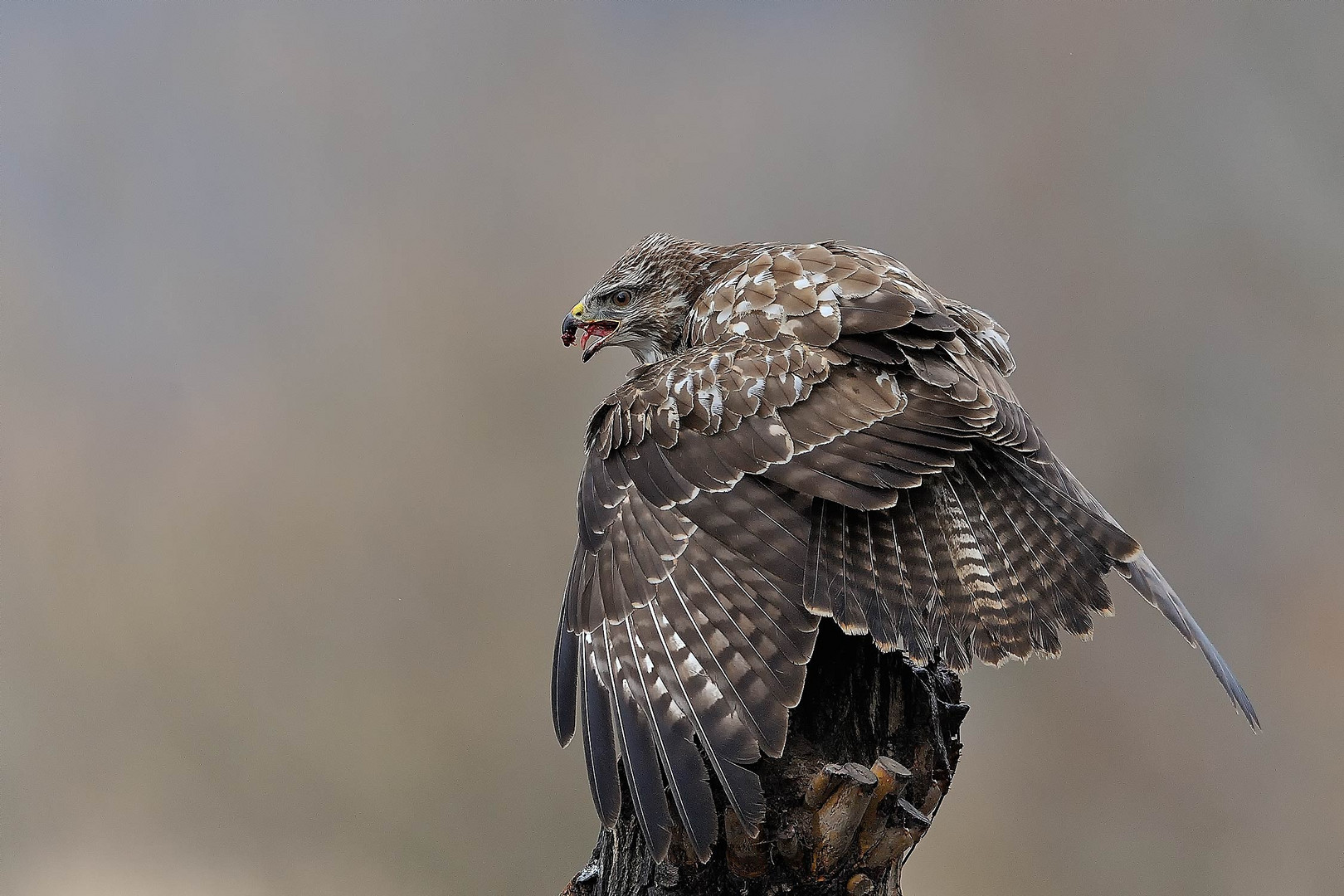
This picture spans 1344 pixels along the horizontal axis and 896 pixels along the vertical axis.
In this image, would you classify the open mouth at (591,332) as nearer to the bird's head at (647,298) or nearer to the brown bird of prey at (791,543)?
the bird's head at (647,298)

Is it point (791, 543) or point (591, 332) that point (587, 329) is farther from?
point (791, 543)

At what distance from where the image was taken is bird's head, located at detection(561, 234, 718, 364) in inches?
126

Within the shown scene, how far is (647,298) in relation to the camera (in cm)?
324

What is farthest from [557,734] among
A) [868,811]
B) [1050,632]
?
[1050,632]

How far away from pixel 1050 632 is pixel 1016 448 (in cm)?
39

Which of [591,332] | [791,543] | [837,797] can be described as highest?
[591,332]

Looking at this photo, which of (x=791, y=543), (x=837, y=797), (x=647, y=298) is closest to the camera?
(x=837, y=797)

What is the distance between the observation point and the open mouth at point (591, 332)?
10.7 feet

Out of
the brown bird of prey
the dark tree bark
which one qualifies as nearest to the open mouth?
the brown bird of prey

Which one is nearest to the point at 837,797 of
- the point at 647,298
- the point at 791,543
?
the point at 791,543

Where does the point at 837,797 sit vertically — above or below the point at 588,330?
below

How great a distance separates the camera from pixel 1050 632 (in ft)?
7.02

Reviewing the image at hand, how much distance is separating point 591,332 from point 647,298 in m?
0.23

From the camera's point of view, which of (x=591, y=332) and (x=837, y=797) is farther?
(x=591, y=332)
